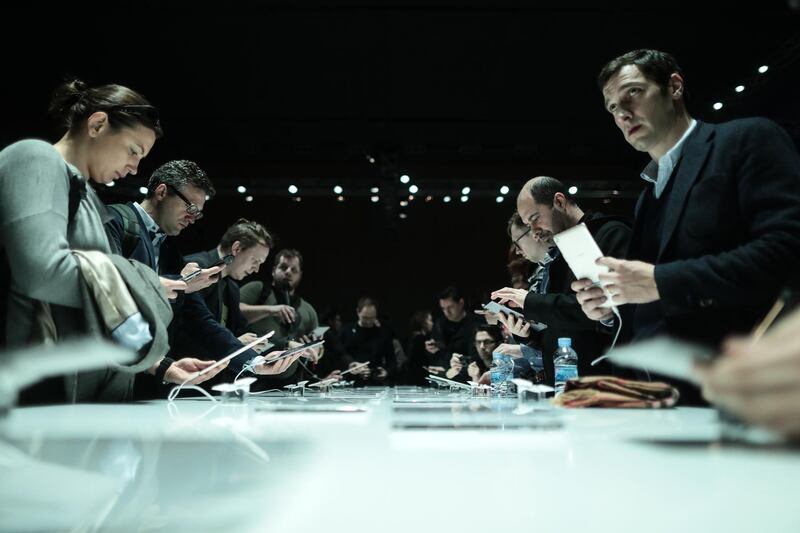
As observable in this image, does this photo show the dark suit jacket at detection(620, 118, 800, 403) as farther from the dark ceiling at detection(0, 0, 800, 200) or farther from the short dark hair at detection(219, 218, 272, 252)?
the dark ceiling at detection(0, 0, 800, 200)

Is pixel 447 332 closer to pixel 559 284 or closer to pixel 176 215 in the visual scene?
pixel 559 284

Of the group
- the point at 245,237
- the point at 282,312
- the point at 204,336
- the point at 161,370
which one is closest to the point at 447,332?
the point at 282,312

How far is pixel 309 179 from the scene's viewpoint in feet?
33.4

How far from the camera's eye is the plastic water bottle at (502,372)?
3.01 metres

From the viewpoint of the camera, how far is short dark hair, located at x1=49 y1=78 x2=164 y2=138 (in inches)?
66.5

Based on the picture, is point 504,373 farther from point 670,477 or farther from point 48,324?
point 670,477

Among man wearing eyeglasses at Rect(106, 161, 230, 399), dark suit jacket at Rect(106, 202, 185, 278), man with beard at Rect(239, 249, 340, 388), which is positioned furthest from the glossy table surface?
man with beard at Rect(239, 249, 340, 388)

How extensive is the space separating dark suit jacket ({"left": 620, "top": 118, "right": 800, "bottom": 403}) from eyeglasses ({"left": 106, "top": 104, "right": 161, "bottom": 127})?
1360 mm

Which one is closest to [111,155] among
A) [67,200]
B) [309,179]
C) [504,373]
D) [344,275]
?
[67,200]

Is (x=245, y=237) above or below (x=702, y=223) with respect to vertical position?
above

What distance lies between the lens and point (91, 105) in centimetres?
169

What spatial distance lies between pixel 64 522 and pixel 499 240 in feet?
35.7

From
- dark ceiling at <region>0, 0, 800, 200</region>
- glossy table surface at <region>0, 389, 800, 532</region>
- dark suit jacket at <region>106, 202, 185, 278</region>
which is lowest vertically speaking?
glossy table surface at <region>0, 389, 800, 532</region>

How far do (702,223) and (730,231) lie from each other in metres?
0.06
